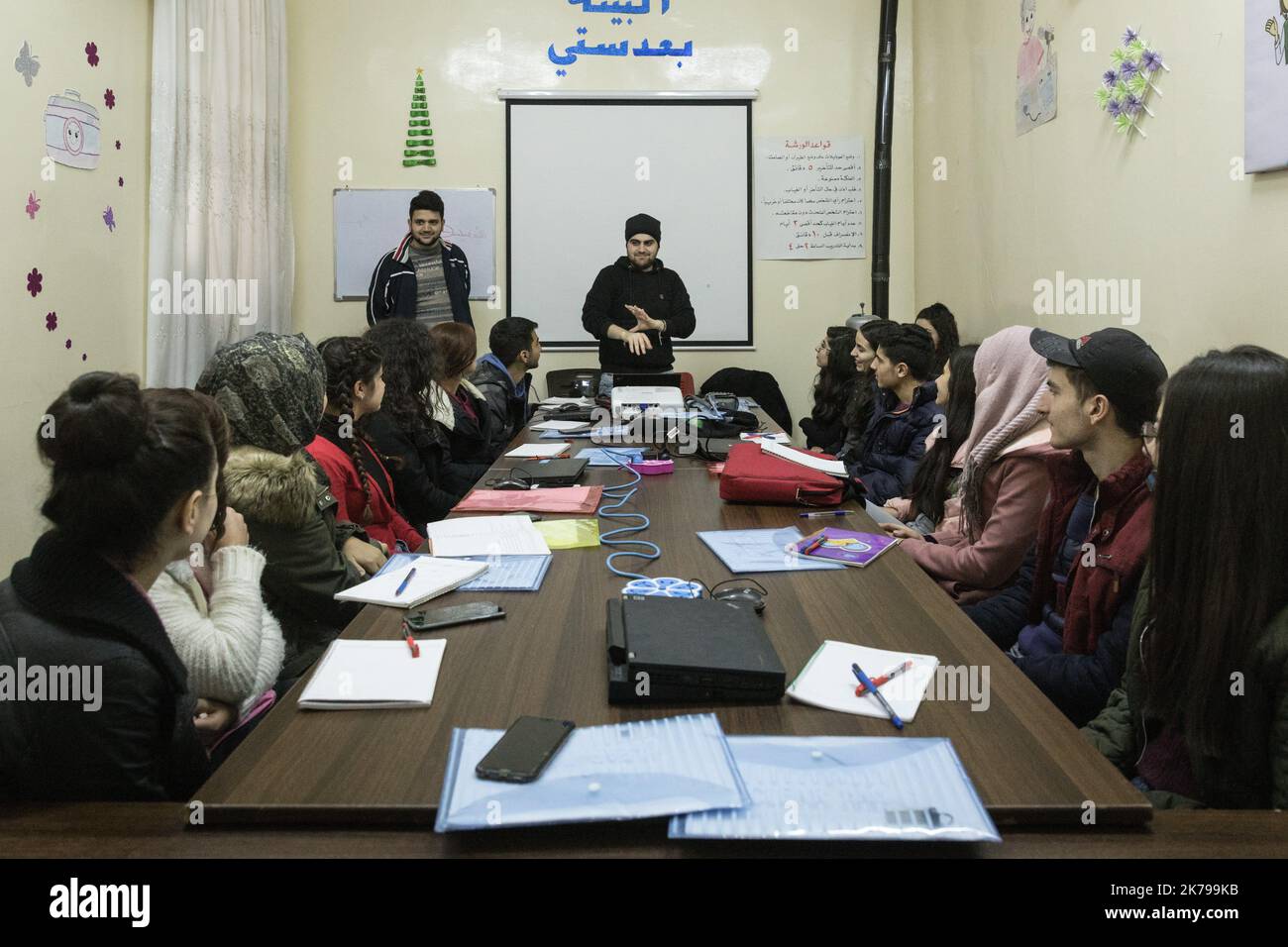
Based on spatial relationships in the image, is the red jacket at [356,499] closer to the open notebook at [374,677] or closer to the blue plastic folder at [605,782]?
the open notebook at [374,677]

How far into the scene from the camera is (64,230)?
355cm

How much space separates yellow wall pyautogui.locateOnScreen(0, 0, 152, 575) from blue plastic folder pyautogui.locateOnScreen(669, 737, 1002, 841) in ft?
8.76

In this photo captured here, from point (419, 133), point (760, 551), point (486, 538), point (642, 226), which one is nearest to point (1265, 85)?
point (760, 551)

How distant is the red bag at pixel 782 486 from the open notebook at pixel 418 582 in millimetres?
749

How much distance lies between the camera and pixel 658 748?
1058 mm

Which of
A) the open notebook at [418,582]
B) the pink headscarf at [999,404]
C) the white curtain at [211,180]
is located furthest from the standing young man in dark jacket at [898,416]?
the white curtain at [211,180]

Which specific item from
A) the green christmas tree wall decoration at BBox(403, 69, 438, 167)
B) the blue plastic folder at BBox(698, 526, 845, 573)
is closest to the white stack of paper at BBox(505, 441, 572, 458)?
the blue plastic folder at BBox(698, 526, 845, 573)

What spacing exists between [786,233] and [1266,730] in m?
4.67

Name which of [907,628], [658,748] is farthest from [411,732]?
[907,628]

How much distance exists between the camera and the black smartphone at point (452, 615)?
1.47 meters

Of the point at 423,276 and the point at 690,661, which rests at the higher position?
the point at 423,276

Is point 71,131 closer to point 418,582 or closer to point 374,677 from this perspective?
point 418,582

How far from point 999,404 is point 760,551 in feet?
2.71
